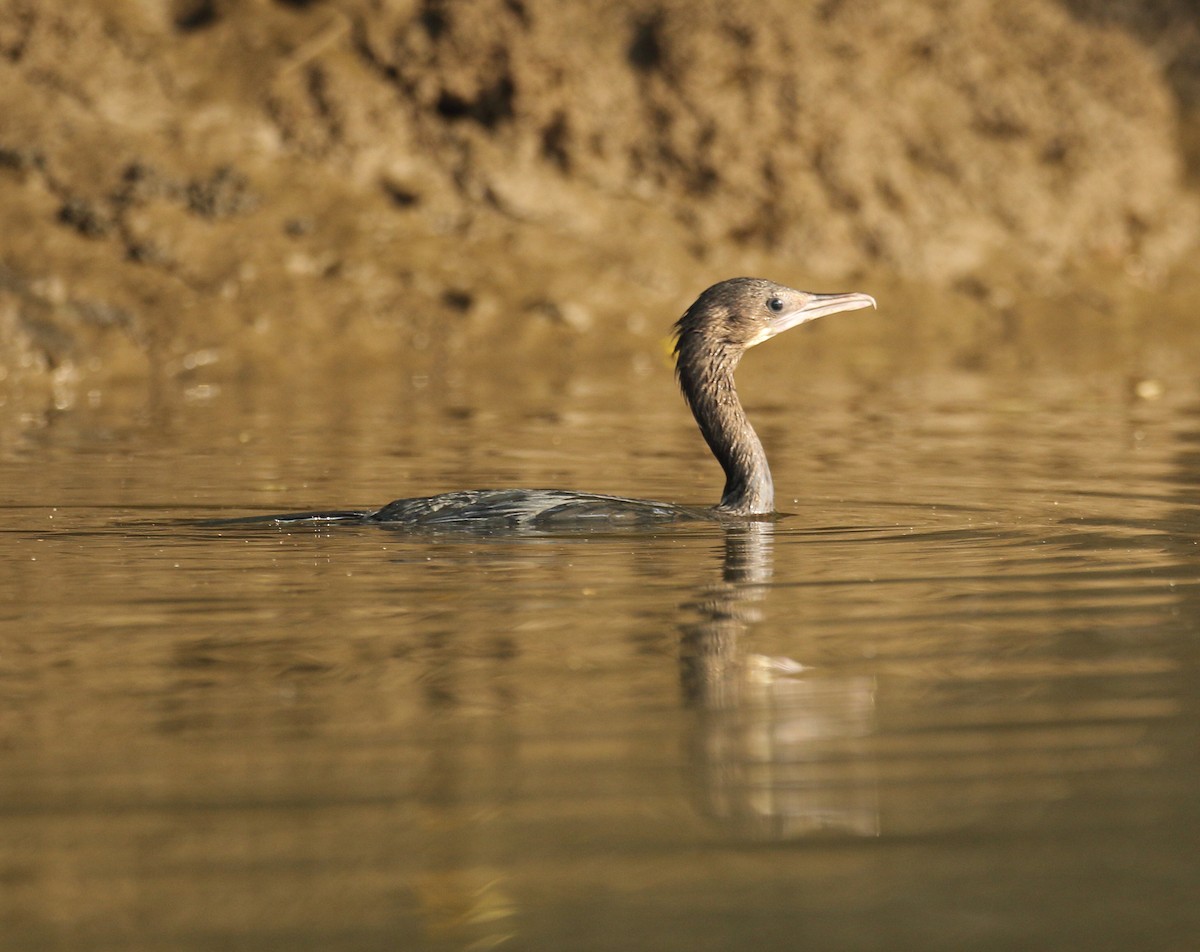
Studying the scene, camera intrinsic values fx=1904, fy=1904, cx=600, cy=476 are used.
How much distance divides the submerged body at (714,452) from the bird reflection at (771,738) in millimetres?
1971

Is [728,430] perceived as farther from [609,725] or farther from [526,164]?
[526,164]

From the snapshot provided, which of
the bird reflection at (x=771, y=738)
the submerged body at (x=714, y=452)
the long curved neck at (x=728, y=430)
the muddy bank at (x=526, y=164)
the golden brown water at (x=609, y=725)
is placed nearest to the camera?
the golden brown water at (x=609, y=725)

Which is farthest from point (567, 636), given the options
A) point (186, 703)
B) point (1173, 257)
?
point (1173, 257)

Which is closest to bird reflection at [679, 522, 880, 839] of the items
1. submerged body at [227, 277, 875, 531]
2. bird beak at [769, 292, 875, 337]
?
submerged body at [227, 277, 875, 531]

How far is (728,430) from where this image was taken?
8.60m

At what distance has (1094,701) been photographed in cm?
454

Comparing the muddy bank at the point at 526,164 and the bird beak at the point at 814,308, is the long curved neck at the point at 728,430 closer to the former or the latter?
the bird beak at the point at 814,308

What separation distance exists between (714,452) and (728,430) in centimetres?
15

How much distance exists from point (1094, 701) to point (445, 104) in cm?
1779

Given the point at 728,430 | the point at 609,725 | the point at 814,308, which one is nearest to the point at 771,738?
the point at 609,725

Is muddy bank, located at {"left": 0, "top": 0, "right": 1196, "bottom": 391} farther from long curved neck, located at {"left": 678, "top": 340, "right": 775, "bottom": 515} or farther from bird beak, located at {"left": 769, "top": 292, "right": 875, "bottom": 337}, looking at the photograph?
bird beak, located at {"left": 769, "top": 292, "right": 875, "bottom": 337}

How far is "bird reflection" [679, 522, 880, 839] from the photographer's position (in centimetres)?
361

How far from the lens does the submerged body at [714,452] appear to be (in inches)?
301

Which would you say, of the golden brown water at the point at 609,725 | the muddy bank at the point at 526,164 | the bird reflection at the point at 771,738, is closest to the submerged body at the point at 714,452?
the golden brown water at the point at 609,725
